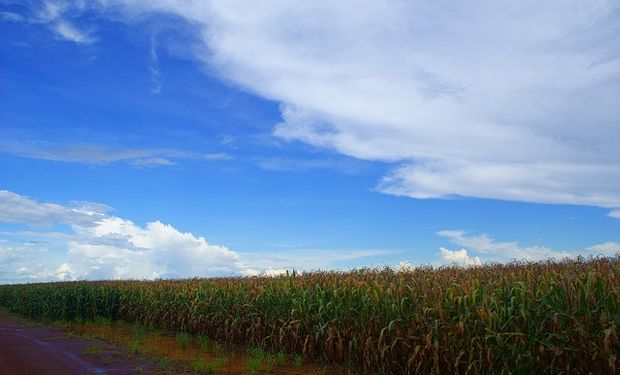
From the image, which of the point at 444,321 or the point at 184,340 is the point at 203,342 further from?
the point at 444,321

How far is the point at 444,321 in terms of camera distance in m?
9.82

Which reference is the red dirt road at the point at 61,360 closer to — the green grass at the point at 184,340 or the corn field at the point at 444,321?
the green grass at the point at 184,340

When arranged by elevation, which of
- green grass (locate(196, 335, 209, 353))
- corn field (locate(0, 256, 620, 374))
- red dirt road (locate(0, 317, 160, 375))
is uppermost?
corn field (locate(0, 256, 620, 374))

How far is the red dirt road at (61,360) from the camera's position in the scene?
1271cm

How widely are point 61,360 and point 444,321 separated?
1126 centimetres

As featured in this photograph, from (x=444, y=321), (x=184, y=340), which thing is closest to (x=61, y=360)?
(x=184, y=340)

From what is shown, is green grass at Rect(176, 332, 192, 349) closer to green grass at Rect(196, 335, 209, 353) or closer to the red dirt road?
green grass at Rect(196, 335, 209, 353)

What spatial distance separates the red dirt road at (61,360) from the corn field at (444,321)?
3.68 metres

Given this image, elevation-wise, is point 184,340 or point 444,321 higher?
point 444,321

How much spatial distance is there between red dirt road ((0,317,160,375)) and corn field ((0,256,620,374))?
3.68m

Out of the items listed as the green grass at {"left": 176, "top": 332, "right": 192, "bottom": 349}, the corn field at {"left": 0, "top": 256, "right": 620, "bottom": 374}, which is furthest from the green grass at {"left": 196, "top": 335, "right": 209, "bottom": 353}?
the corn field at {"left": 0, "top": 256, "right": 620, "bottom": 374}

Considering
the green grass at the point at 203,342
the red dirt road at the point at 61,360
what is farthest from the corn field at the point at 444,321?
the red dirt road at the point at 61,360

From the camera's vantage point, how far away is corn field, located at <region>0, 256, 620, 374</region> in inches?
329

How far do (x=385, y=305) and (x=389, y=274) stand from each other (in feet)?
14.6
